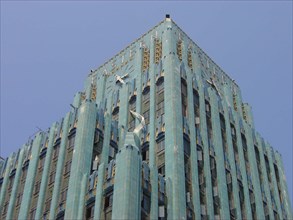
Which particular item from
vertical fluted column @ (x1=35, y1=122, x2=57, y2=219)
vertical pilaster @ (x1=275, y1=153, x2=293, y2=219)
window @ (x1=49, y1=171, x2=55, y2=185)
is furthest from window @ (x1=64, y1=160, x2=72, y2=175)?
vertical pilaster @ (x1=275, y1=153, x2=293, y2=219)

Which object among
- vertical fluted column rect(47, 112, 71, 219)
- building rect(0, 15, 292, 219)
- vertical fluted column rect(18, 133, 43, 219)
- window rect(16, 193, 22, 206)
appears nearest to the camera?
building rect(0, 15, 292, 219)

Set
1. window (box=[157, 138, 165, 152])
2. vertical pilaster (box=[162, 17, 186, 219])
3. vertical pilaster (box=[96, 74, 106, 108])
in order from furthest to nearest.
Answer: vertical pilaster (box=[96, 74, 106, 108])
window (box=[157, 138, 165, 152])
vertical pilaster (box=[162, 17, 186, 219])

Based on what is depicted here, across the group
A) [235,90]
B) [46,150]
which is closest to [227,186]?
[46,150]

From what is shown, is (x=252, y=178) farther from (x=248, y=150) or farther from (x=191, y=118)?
(x=191, y=118)

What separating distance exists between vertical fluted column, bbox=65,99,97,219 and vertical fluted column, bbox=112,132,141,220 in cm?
512

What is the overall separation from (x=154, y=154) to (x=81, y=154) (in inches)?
281

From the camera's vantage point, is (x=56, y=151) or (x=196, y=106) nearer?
(x=56, y=151)

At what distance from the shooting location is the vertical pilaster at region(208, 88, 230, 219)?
6072cm

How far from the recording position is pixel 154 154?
61.0 m

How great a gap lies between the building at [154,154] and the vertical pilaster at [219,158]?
0.13 m

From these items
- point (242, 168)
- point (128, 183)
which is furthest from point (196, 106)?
point (128, 183)

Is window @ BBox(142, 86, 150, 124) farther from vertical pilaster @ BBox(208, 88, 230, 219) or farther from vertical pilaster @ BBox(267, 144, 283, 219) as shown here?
vertical pilaster @ BBox(267, 144, 283, 219)

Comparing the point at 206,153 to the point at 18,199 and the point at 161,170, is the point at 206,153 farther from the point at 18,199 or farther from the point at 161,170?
the point at 18,199

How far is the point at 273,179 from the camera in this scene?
75188 millimetres
